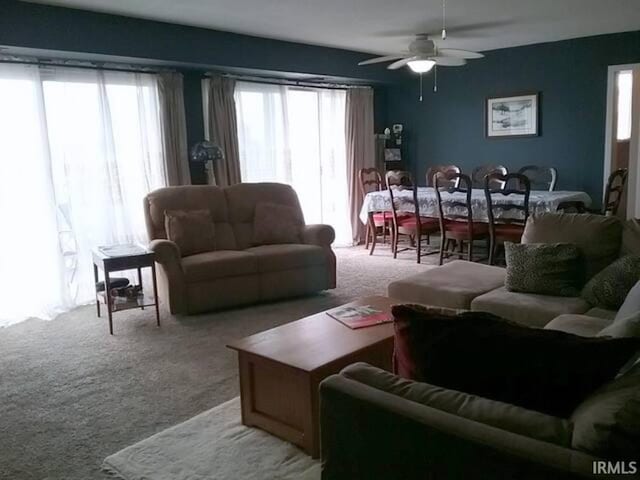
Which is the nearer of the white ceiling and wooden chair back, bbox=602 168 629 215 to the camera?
the white ceiling

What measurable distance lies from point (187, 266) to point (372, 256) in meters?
2.80

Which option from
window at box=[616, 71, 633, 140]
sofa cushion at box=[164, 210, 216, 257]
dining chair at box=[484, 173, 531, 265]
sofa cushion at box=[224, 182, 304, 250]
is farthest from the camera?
window at box=[616, 71, 633, 140]

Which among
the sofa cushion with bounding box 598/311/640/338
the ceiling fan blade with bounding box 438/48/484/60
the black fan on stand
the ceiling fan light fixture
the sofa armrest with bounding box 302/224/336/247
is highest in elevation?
the ceiling fan blade with bounding box 438/48/484/60

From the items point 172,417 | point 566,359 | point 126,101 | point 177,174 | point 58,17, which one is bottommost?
point 172,417

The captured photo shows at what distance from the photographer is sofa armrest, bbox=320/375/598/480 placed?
115 cm

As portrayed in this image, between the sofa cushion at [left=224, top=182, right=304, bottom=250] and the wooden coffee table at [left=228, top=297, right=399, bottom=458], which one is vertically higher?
the sofa cushion at [left=224, top=182, right=304, bottom=250]

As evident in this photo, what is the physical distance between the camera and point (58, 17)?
14.4 feet

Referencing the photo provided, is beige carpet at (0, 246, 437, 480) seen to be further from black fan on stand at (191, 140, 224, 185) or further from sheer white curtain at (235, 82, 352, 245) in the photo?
sheer white curtain at (235, 82, 352, 245)

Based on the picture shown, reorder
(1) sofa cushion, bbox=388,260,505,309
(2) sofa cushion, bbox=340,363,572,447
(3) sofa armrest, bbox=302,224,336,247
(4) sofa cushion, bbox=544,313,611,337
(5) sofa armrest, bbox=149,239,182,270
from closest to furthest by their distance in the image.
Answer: (2) sofa cushion, bbox=340,363,572,447 → (4) sofa cushion, bbox=544,313,611,337 → (1) sofa cushion, bbox=388,260,505,309 → (5) sofa armrest, bbox=149,239,182,270 → (3) sofa armrest, bbox=302,224,336,247

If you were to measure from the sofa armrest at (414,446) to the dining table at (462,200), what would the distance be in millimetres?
3875

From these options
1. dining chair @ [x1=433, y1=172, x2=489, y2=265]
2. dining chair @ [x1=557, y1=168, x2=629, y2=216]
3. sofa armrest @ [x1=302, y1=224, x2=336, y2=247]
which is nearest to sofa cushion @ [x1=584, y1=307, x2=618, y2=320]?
dining chair @ [x1=557, y1=168, x2=629, y2=216]

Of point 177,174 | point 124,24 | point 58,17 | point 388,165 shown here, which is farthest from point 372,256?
point 58,17

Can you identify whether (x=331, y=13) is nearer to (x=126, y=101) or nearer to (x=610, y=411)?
(x=126, y=101)

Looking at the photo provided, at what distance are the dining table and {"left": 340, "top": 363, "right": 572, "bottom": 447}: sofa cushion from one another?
3.81m
